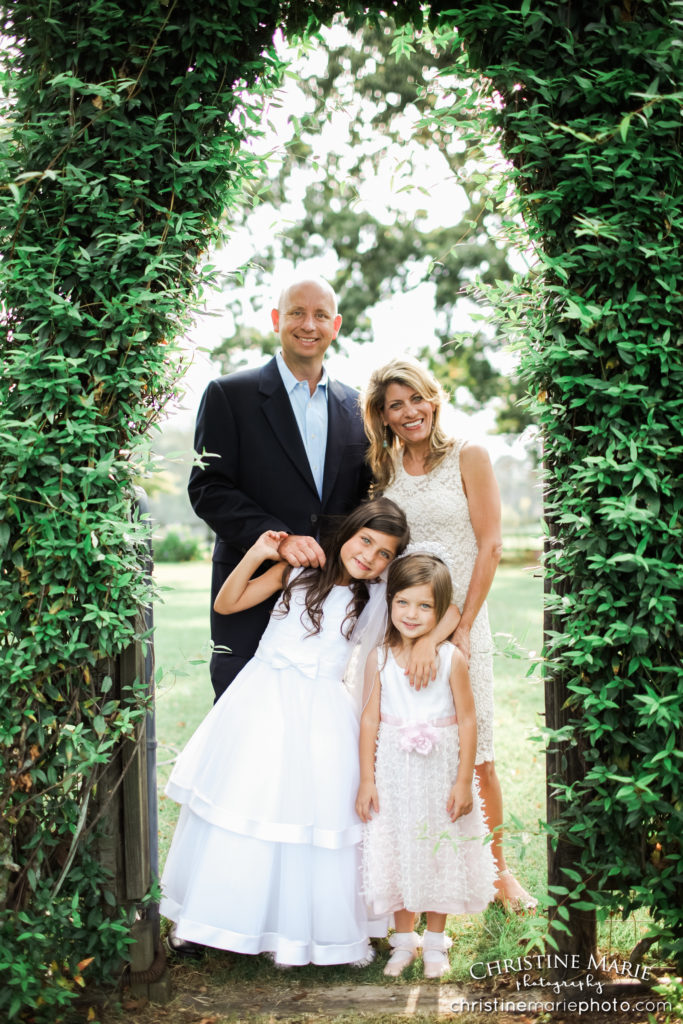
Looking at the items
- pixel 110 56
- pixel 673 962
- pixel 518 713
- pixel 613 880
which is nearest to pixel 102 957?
pixel 613 880

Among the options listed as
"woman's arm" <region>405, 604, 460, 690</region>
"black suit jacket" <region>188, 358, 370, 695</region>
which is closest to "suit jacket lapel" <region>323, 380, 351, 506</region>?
"black suit jacket" <region>188, 358, 370, 695</region>

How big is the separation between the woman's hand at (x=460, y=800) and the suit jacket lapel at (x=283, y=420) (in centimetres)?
141

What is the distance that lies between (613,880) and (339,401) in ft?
7.66

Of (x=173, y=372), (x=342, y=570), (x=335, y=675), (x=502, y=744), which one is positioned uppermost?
(x=173, y=372)

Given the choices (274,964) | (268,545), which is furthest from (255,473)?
(274,964)

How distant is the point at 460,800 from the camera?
10.5ft

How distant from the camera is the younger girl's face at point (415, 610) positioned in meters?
3.30

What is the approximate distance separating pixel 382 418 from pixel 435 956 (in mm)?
2216

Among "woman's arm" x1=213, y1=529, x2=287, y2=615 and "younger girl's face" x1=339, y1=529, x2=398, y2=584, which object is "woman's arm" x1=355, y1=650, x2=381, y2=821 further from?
"woman's arm" x1=213, y1=529, x2=287, y2=615

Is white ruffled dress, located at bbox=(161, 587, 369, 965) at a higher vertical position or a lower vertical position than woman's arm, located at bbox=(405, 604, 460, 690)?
lower

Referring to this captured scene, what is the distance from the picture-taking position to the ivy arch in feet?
9.00

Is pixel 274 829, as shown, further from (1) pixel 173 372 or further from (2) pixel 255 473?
(1) pixel 173 372

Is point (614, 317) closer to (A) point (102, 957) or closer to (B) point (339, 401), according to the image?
(B) point (339, 401)

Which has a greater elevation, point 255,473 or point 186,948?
point 255,473
